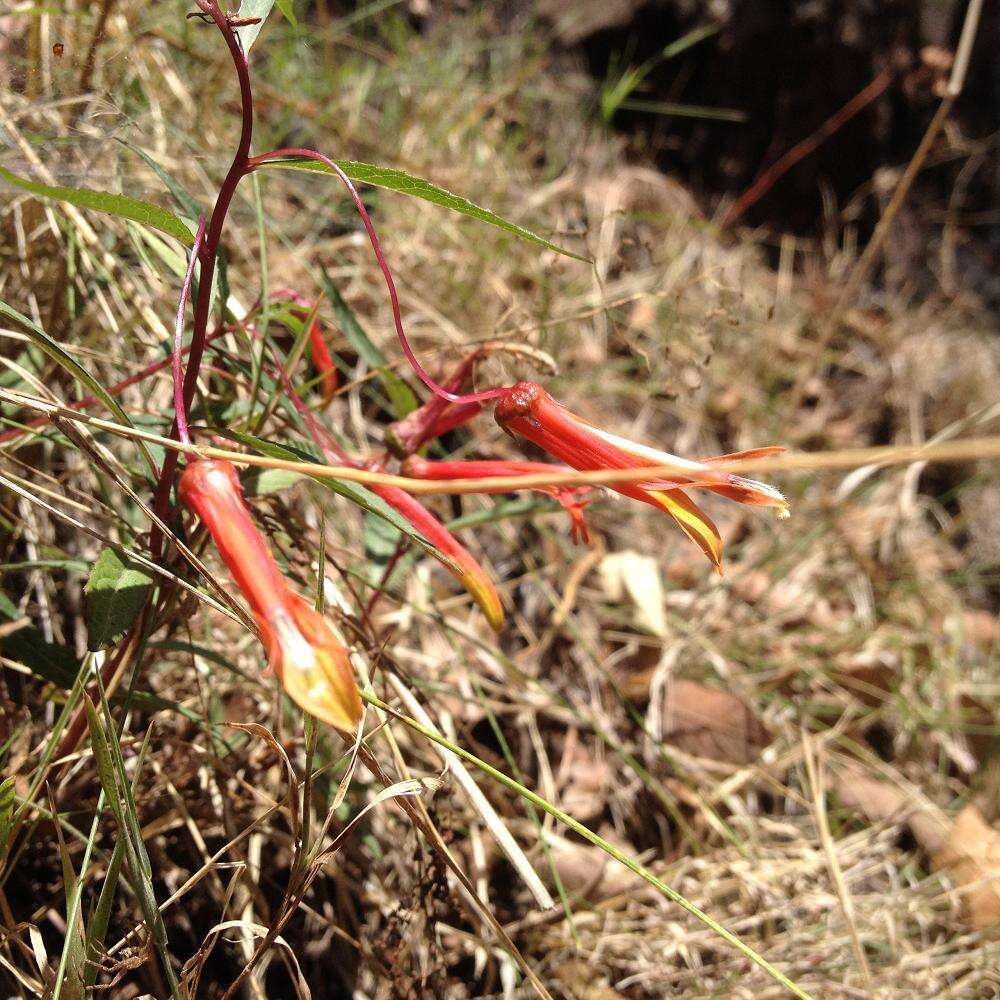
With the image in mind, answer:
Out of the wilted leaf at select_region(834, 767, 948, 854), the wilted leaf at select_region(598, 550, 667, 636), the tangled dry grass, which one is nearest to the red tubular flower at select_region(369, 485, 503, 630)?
the tangled dry grass

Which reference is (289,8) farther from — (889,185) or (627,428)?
(889,185)

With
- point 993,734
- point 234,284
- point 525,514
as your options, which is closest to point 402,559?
point 525,514

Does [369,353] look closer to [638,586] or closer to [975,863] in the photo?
[638,586]

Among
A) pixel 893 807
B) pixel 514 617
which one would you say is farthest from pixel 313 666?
pixel 893 807

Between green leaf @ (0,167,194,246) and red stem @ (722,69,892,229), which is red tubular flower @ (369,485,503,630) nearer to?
green leaf @ (0,167,194,246)

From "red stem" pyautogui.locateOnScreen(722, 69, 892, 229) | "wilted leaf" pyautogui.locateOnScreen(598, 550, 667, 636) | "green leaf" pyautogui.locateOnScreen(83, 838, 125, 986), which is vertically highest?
"red stem" pyautogui.locateOnScreen(722, 69, 892, 229)

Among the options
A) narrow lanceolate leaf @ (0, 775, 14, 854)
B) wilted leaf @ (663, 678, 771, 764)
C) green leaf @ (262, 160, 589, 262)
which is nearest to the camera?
green leaf @ (262, 160, 589, 262)
